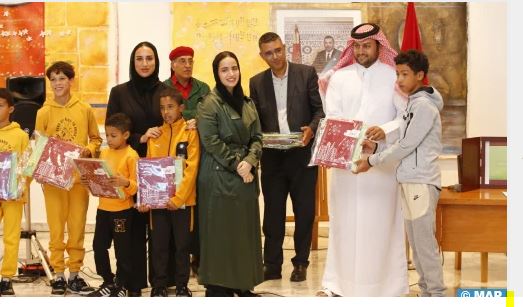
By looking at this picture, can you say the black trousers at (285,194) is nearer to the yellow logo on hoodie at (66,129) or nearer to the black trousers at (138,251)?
the black trousers at (138,251)

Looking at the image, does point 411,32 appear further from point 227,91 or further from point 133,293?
point 133,293

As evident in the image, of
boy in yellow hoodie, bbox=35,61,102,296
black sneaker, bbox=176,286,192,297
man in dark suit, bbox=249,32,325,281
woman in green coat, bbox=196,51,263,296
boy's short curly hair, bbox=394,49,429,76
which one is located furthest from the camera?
man in dark suit, bbox=249,32,325,281

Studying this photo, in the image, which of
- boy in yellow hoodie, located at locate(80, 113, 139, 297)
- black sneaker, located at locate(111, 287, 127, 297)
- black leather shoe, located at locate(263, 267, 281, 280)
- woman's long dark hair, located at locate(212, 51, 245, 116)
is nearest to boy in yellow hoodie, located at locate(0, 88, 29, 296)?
boy in yellow hoodie, located at locate(80, 113, 139, 297)

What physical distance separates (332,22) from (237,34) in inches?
38.0

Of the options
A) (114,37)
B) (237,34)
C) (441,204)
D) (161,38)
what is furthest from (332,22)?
(441,204)

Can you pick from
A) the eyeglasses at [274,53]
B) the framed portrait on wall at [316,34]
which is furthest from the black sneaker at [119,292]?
the framed portrait on wall at [316,34]

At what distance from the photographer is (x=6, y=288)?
507 cm

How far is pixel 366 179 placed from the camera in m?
4.79

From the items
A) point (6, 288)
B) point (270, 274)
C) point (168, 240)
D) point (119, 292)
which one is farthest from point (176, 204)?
point (6, 288)

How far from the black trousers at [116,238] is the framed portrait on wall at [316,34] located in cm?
317

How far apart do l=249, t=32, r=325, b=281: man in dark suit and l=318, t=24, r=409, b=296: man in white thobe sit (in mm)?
686

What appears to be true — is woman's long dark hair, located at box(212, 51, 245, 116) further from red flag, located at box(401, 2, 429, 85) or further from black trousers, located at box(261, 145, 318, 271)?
red flag, located at box(401, 2, 429, 85)

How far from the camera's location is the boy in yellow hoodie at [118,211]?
4.83m

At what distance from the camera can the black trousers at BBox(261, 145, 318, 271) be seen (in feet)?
18.3
